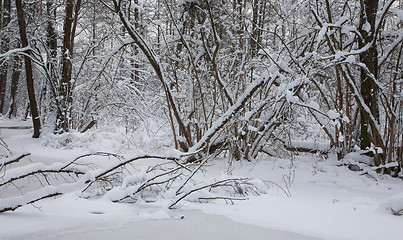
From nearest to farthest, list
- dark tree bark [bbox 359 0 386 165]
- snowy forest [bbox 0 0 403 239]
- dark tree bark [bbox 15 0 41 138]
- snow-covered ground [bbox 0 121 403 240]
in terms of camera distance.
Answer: snow-covered ground [bbox 0 121 403 240] < snowy forest [bbox 0 0 403 239] < dark tree bark [bbox 359 0 386 165] < dark tree bark [bbox 15 0 41 138]

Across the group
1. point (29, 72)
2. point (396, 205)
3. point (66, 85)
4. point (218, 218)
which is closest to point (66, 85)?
point (66, 85)

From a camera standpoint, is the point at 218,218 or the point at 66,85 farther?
the point at 66,85

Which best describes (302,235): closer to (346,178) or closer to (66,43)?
(346,178)

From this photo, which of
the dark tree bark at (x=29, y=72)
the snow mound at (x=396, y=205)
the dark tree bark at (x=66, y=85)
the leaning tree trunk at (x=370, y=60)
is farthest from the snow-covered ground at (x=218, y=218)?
the dark tree bark at (x=29, y=72)

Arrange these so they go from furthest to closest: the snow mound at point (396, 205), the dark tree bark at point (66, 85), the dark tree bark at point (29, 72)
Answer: the dark tree bark at point (66, 85) < the dark tree bark at point (29, 72) < the snow mound at point (396, 205)

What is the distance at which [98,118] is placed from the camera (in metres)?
8.83

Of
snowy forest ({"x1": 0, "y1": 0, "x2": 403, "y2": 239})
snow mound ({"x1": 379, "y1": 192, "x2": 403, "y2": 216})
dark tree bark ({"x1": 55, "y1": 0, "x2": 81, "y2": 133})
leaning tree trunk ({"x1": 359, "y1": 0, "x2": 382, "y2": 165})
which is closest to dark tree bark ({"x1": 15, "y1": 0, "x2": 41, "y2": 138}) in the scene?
snowy forest ({"x1": 0, "y1": 0, "x2": 403, "y2": 239})

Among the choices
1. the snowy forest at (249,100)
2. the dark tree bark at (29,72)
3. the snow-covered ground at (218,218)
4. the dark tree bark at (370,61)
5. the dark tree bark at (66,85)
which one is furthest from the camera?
the dark tree bark at (66,85)

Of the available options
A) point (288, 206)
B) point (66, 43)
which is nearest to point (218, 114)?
point (288, 206)

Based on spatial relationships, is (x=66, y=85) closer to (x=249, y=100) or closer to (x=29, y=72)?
(x=29, y=72)

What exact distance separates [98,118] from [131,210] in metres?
6.81

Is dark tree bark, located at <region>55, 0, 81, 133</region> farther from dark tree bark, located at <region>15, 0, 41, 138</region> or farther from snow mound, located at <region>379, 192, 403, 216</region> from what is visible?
snow mound, located at <region>379, 192, 403, 216</region>

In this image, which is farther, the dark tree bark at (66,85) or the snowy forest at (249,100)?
the dark tree bark at (66,85)

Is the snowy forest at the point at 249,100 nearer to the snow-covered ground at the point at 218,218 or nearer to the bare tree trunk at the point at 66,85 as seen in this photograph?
the bare tree trunk at the point at 66,85
